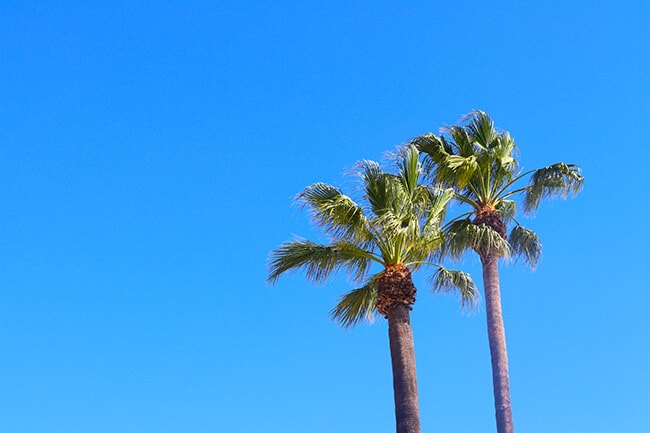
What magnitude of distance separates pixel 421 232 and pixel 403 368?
288 cm

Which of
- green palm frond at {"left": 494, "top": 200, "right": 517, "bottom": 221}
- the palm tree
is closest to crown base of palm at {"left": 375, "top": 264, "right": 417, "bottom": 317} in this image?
the palm tree

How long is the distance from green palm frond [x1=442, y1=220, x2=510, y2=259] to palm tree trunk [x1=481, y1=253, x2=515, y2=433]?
42 centimetres

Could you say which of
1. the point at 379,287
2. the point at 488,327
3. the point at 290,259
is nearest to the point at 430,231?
the point at 379,287

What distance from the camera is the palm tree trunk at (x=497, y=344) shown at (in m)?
23.8

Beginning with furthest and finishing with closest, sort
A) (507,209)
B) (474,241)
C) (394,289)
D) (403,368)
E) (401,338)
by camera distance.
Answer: (507,209) < (474,241) < (394,289) < (401,338) < (403,368)

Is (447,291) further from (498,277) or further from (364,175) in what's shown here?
(364,175)

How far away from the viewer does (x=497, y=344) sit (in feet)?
80.6

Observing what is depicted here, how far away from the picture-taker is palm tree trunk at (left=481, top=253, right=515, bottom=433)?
2380 cm

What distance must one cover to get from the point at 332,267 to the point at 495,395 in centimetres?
527

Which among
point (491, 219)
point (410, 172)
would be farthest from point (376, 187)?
point (491, 219)

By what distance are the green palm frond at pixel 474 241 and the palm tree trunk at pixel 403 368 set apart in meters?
3.93

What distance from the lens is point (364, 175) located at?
2191 centimetres

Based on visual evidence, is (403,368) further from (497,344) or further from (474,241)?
(474,241)

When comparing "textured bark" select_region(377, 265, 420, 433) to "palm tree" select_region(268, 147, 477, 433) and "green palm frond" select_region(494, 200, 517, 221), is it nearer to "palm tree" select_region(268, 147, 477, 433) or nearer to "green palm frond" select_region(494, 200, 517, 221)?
"palm tree" select_region(268, 147, 477, 433)
